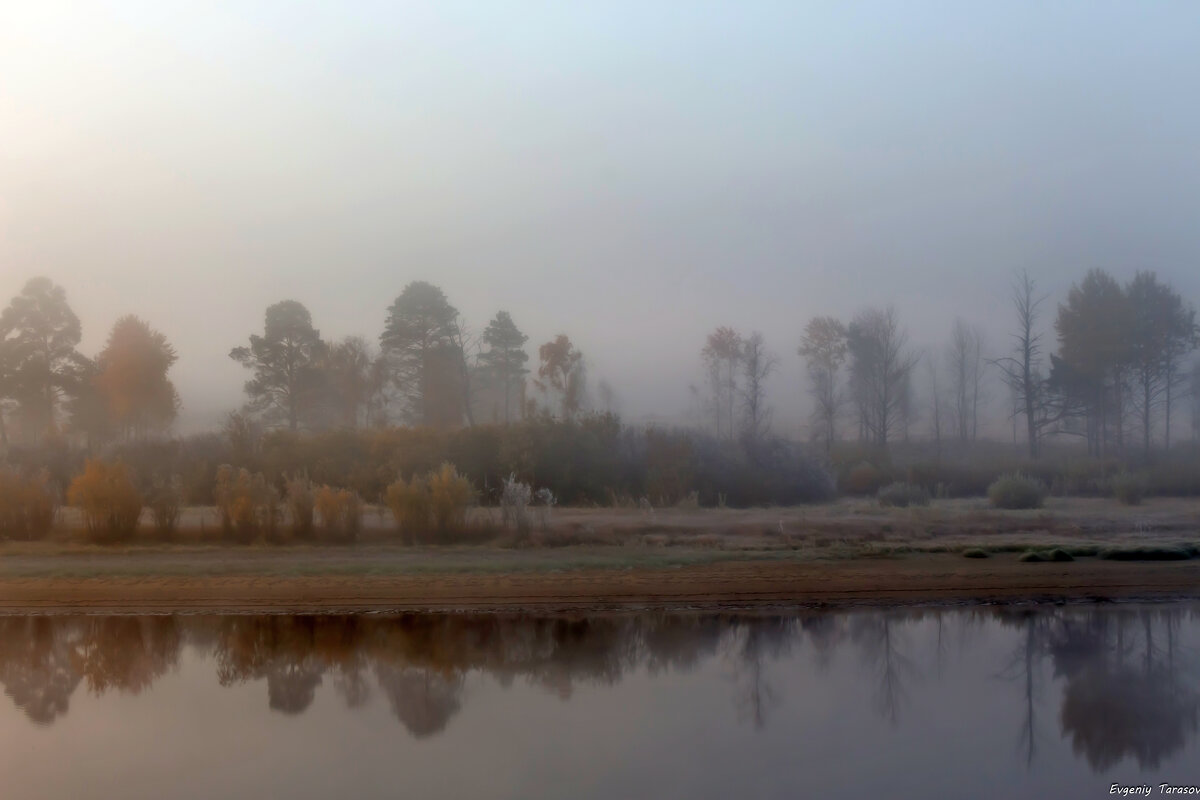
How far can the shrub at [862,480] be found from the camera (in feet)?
134

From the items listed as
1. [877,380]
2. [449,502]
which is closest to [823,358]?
[877,380]

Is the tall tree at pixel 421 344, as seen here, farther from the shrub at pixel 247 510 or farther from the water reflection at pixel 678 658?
the water reflection at pixel 678 658

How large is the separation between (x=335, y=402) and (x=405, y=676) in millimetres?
45161

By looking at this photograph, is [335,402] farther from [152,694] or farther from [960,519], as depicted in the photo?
[152,694]

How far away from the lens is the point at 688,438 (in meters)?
38.4

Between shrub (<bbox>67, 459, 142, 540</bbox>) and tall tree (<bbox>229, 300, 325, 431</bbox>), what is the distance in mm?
25155

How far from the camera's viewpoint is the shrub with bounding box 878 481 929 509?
111 feet

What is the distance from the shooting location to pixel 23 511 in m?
25.2

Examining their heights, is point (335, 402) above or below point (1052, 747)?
above

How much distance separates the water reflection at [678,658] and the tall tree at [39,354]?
36155mm

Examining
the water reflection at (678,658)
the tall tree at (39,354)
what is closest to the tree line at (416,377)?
the tall tree at (39,354)

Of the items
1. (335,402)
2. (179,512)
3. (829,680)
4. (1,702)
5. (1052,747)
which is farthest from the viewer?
(335,402)

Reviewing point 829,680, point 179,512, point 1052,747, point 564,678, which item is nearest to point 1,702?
point 564,678

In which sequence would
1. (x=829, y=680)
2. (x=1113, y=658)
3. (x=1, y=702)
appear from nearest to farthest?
1. (x=1, y=702)
2. (x=829, y=680)
3. (x=1113, y=658)
